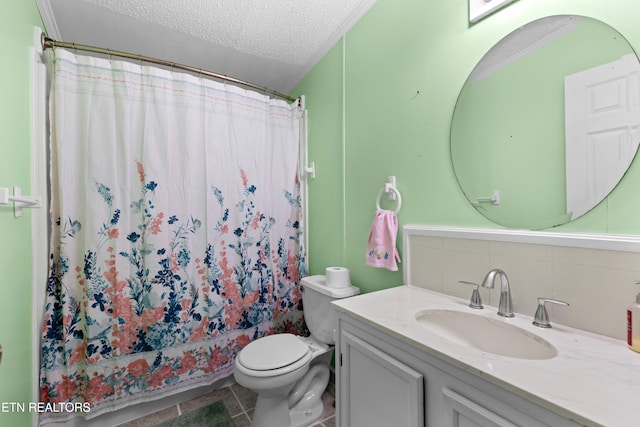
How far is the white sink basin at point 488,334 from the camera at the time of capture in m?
0.78

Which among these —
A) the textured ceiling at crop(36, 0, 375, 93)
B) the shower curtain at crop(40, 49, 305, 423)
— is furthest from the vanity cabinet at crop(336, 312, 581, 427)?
the textured ceiling at crop(36, 0, 375, 93)

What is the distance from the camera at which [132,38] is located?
1.71 metres

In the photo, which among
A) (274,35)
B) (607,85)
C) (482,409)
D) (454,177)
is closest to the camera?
(482,409)

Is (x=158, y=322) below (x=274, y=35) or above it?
below

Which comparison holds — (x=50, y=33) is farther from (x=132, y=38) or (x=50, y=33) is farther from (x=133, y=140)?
(x=133, y=140)

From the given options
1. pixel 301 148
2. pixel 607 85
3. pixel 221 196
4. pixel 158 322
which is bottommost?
pixel 158 322

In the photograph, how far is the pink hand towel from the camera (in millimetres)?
1312

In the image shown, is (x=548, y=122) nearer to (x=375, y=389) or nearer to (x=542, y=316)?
(x=542, y=316)

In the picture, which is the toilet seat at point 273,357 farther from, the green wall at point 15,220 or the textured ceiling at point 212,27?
the textured ceiling at point 212,27

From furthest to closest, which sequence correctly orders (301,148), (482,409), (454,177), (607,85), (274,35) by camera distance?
(301,148) < (274,35) < (454,177) < (607,85) < (482,409)

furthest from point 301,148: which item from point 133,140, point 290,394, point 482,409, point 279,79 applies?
point 482,409

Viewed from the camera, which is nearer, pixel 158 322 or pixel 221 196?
pixel 158 322

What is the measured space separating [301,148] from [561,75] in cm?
163

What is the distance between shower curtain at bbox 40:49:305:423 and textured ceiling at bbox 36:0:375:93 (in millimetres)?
297
